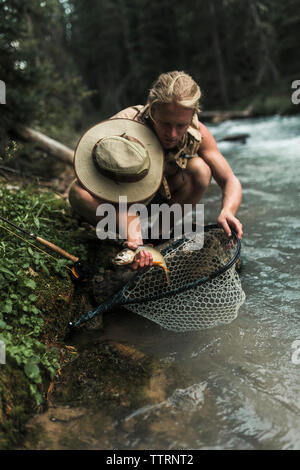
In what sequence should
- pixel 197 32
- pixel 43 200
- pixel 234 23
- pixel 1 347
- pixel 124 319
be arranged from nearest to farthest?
pixel 1 347 → pixel 124 319 → pixel 43 200 → pixel 234 23 → pixel 197 32

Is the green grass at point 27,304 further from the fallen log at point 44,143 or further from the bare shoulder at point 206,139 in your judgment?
the fallen log at point 44,143

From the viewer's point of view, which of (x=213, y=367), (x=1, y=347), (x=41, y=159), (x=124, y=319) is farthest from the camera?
(x=41, y=159)

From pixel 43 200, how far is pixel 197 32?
86.5ft

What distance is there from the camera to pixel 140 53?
108 ft

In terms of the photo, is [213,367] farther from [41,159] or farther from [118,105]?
[118,105]

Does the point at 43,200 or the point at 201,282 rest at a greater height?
the point at 43,200

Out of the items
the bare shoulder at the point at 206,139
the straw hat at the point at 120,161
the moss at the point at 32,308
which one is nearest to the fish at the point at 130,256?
the straw hat at the point at 120,161

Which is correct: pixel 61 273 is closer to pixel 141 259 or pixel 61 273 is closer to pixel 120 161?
pixel 141 259

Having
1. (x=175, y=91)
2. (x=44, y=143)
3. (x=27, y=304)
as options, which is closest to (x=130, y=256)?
(x=27, y=304)

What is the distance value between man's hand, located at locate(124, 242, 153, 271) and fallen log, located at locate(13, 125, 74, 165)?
12.4ft

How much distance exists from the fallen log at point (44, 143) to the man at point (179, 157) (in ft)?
9.29

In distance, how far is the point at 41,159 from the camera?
5.93 m

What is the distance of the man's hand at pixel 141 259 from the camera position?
7.28 feet

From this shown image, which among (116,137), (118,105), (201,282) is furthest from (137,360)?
(118,105)
